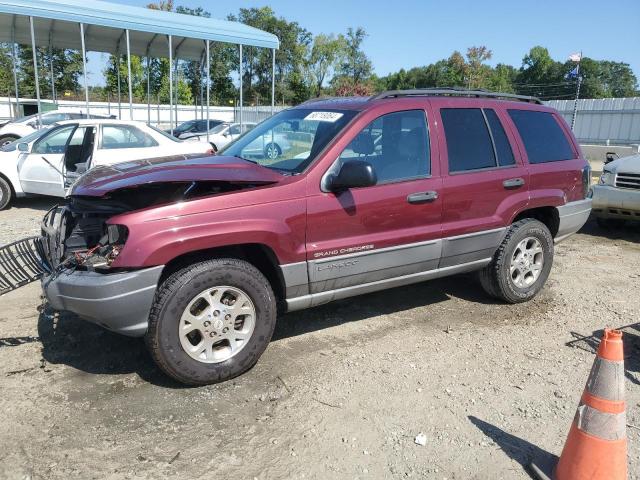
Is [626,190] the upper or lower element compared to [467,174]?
lower

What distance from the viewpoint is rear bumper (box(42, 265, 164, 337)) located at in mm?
3148

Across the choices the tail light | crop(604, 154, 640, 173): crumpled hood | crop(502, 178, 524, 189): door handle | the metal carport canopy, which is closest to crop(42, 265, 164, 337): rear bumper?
crop(502, 178, 524, 189): door handle

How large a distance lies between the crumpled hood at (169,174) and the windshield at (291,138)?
0.22 meters

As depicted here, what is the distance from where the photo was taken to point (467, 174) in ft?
14.7

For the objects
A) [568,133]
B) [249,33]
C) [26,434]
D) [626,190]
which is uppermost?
[249,33]

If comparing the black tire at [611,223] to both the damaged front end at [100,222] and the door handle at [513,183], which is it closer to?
the door handle at [513,183]

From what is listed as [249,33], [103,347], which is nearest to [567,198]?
[103,347]

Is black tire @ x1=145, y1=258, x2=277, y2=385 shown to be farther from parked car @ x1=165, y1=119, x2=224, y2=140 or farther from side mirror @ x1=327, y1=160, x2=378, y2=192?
parked car @ x1=165, y1=119, x2=224, y2=140

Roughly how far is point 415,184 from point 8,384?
3.21m

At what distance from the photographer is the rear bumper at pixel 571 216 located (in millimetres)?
5262

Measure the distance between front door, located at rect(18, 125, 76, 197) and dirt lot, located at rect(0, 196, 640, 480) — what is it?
4439mm

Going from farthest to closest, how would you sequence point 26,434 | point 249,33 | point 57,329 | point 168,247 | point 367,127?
point 249,33 → point 57,329 → point 367,127 → point 168,247 → point 26,434

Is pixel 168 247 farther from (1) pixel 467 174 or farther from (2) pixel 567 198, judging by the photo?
(2) pixel 567 198

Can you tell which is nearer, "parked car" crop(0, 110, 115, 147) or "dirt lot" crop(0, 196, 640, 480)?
"dirt lot" crop(0, 196, 640, 480)
